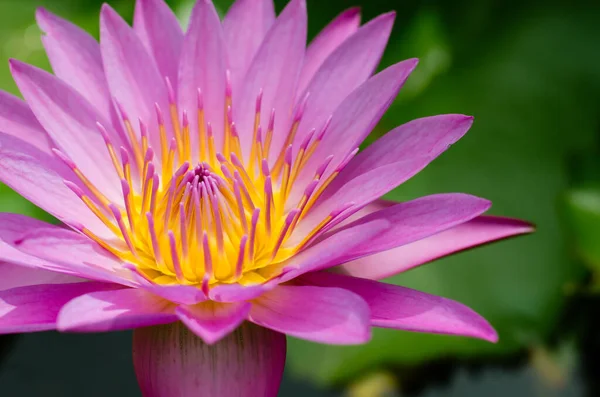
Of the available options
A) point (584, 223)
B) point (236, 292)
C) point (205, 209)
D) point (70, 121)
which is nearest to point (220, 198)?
point (205, 209)

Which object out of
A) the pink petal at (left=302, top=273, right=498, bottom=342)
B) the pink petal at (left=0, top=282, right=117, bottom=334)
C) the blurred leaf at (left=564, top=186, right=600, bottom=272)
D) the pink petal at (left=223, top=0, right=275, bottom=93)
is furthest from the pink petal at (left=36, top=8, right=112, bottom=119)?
the blurred leaf at (left=564, top=186, right=600, bottom=272)

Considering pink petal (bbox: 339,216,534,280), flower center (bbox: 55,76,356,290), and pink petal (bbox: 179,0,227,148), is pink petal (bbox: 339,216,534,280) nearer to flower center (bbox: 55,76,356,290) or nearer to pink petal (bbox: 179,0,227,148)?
flower center (bbox: 55,76,356,290)

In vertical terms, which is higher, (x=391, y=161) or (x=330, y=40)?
(x=330, y=40)

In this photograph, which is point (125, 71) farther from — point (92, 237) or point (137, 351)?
point (137, 351)

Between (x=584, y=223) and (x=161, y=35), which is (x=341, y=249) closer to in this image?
(x=161, y=35)

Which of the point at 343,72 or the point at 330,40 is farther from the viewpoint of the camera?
the point at 330,40

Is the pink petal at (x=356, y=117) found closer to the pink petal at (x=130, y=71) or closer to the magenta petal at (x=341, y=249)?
the magenta petal at (x=341, y=249)

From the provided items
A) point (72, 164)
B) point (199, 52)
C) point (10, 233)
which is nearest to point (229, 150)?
point (199, 52)
